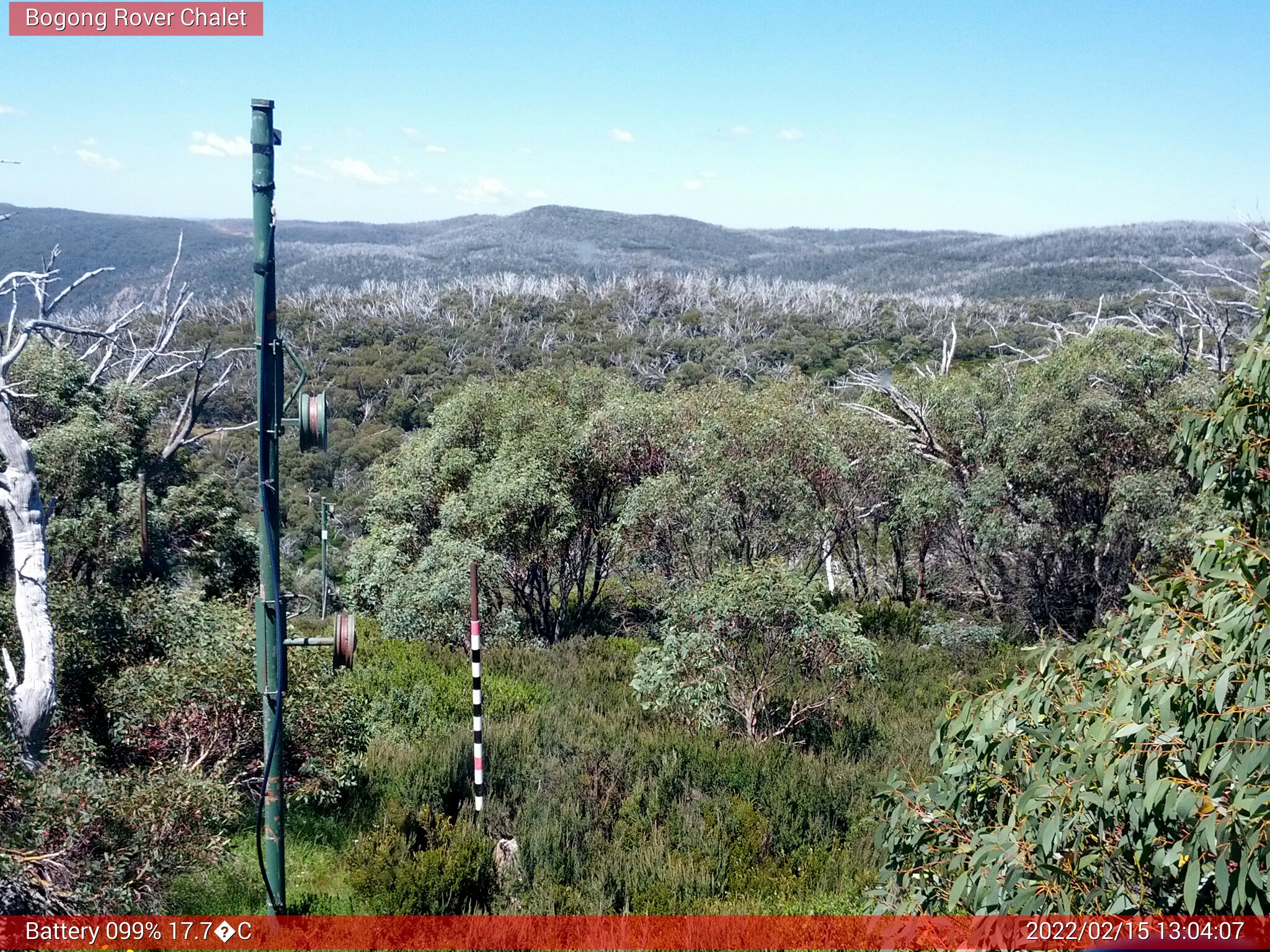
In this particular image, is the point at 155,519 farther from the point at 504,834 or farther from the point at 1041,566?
the point at 1041,566

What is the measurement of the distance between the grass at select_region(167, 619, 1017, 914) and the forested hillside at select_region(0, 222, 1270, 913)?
0.12 feet

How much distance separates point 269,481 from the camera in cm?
436

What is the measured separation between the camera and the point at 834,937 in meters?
4.86

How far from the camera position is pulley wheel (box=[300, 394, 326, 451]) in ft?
13.8

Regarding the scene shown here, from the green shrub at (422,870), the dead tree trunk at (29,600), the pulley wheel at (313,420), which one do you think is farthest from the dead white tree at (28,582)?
the pulley wheel at (313,420)

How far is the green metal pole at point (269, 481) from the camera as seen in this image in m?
4.18

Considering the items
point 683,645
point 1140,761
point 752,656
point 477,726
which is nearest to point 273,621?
point 477,726

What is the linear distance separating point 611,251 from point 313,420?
406 feet

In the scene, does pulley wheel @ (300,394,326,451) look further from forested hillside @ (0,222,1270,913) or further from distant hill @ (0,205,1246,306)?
distant hill @ (0,205,1246,306)

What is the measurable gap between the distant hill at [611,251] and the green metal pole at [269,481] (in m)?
51.9

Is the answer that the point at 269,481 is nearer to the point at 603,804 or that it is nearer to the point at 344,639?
the point at 344,639

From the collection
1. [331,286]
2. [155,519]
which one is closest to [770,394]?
[155,519]

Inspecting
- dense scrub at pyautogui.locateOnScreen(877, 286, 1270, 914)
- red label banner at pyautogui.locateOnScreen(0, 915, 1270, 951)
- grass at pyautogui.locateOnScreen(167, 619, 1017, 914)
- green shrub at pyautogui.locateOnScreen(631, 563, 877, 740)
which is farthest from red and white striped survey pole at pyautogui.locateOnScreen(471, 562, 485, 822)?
dense scrub at pyautogui.locateOnScreen(877, 286, 1270, 914)

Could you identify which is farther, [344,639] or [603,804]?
[603,804]
